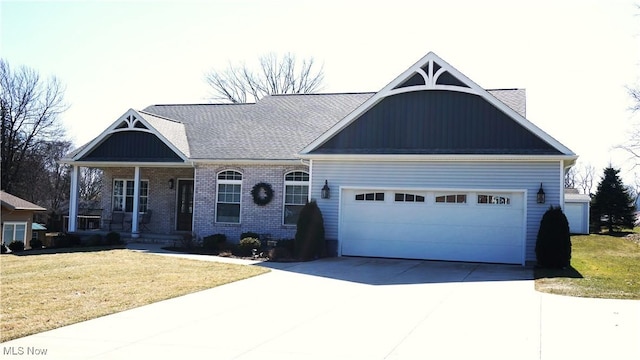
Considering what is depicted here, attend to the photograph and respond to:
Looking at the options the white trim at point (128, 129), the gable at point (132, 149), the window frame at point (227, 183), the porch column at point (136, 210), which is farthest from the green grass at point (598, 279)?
the porch column at point (136, 210)

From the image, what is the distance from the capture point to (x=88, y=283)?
40.7 ft

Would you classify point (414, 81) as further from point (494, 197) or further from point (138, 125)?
point (138, 125)

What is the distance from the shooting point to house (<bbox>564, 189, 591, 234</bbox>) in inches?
1452

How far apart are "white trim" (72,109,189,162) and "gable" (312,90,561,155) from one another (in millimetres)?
6348

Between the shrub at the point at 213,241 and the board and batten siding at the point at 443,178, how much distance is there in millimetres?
3768

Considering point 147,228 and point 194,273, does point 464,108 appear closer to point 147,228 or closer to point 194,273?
point 194,273


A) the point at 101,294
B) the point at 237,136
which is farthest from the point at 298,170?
the point at 101,294

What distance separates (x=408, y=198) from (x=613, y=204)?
87.3ft

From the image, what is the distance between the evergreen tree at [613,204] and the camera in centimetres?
3953

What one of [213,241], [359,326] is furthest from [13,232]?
[359,326]

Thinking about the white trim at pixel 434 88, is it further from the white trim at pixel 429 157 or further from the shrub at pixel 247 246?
the shrub at pixel 247 246

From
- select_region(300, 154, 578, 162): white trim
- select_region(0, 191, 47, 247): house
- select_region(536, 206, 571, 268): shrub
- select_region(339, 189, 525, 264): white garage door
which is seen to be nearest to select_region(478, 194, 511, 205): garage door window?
select_region(339, 189, 525, 264): white garage door

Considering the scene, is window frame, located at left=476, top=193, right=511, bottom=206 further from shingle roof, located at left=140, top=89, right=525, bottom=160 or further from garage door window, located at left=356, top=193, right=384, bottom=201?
shingle roof, located at left=140, top=89, right=525, bottom=160

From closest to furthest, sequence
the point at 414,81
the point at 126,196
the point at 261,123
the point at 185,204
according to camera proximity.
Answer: the point at 414,81
the point at 185,204
the point at 261,123
the point at 126,196
